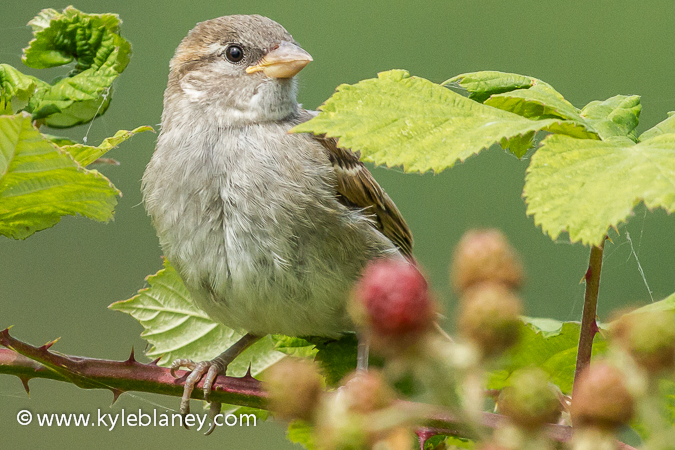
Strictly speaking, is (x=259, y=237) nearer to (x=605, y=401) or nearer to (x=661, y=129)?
(x=661, y=129)

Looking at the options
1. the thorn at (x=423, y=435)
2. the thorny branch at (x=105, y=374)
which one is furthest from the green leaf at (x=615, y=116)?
the thorny branch at (x=105, y=374)

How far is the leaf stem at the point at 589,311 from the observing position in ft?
2.70

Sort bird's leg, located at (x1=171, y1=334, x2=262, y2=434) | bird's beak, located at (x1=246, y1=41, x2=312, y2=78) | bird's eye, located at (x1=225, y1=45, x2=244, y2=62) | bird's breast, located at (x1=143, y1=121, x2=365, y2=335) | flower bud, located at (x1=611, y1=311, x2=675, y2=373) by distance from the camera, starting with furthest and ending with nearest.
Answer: bird's eye, located at (x1=225, y1=45, x2=244, y2=62) → bird's beak, located at (x1=246, y1=41, x2=312, y2=78) → bird's breast, located at (x1=143, y1=121, x2=365, y2=335) → bird's leg, located at (x1=171, y1=334, x2=262, y2=434) → flower bud, located at (x1=611, y1=311, x2=675, y2=373)

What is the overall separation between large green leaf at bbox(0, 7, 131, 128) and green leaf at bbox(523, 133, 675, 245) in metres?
0.88

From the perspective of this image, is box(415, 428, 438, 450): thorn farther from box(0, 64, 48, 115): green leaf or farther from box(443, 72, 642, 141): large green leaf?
box(0, 64, 48, 115): green leaf

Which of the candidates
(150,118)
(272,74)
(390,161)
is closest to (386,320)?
(390,161)

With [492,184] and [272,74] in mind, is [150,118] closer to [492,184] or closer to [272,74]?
[492,184]

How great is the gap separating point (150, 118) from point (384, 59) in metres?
1.73

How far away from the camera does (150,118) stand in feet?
16.4

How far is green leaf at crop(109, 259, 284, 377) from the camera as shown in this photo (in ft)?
5.11

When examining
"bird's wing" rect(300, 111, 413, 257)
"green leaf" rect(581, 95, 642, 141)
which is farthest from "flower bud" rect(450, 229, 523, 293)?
"bird's wing" rect(300, 111, 413, 257)

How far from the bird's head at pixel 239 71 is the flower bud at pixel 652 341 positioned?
1627 mm

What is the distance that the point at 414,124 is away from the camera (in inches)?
32.0

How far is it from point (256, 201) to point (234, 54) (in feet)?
1.95
